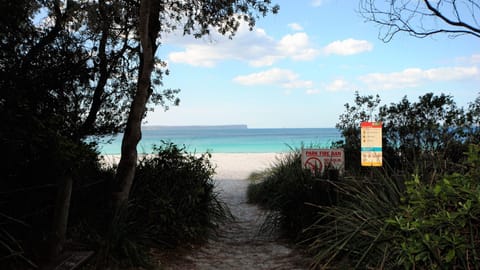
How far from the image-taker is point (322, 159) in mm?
6512

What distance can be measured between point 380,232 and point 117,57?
5.12 meters

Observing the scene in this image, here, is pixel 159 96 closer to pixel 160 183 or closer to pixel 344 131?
pixel 160 183

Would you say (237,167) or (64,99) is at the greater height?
(64,99)

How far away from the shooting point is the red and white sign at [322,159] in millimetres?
6434

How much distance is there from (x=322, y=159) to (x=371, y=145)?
895 mm

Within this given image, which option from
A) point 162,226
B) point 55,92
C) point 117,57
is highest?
point 117,57

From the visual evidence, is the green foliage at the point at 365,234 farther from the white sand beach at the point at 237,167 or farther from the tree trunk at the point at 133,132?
the white sand beach at the point at 237,167

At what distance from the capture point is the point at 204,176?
7047 mm

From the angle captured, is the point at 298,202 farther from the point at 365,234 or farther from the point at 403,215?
the point at 403,215

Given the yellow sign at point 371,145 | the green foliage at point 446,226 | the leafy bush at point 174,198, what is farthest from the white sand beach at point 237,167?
the green foliage at point 446,226

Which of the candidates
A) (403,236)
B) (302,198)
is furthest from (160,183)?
(403,236)

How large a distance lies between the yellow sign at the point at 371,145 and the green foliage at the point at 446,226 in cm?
220

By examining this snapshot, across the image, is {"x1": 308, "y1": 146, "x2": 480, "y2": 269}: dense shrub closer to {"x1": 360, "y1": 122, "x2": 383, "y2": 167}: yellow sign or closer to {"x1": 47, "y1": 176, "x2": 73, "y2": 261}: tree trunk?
{"x1": 360, "y1": 122, "x2": 383, "y2": 167}: yellow sign

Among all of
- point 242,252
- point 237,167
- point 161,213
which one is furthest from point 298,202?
point 237,167
